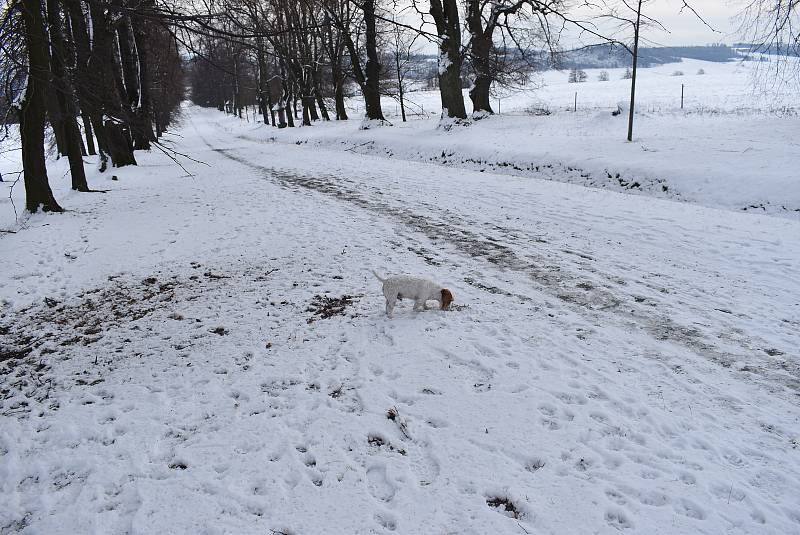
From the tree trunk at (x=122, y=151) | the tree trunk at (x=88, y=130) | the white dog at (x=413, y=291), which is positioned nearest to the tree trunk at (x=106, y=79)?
the tree trunk at (x=122, y=151)

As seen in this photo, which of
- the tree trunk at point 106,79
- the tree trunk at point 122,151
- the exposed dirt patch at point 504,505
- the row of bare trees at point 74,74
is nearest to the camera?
the exposed dirt patch at point 504,505

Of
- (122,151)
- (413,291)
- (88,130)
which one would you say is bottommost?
(413,291)

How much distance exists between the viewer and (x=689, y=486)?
3340mm

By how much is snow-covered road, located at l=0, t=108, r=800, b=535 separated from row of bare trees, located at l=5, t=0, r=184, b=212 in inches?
96.3

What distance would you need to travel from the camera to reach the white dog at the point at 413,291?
5.84m

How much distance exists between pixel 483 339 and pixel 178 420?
10.2ft

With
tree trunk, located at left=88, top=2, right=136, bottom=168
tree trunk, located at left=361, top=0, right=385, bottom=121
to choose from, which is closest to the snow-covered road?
tree trunk, located at left=88, top=2, right=136, bottom=168

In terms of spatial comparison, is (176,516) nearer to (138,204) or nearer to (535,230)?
(535,230)

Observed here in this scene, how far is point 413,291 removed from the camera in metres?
5.87

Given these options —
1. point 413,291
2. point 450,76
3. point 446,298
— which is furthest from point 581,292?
point 450,76

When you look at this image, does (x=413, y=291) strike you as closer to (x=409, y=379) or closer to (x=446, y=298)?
(x=446, y=298)

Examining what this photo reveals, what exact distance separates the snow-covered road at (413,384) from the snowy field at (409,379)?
0.08ft

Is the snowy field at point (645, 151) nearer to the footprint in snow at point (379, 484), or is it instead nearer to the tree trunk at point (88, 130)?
the tree trunk at point (88, 130)

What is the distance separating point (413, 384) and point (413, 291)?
1507 mm
